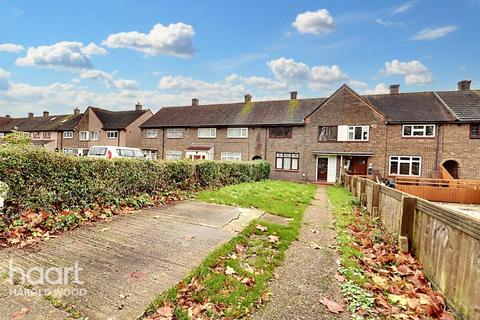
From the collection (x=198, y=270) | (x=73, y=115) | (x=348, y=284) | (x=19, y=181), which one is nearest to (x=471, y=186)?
(x=348, y=284)

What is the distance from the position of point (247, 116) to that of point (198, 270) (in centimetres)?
2762

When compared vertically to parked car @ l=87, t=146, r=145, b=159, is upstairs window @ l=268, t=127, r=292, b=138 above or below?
above

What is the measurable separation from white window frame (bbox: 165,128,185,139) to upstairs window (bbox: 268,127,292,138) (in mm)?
10985

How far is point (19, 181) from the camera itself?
227 inches

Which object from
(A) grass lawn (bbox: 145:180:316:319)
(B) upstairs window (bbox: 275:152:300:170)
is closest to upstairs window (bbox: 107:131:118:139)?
(B) upstairs window (bbox: 275:152:300:170)

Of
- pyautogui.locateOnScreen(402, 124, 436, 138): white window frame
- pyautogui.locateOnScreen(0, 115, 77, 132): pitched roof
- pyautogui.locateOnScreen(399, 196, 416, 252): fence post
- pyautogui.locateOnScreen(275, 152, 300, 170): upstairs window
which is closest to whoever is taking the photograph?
pyautogui.locateOnScreen(399, 196, 416, 252): fence post

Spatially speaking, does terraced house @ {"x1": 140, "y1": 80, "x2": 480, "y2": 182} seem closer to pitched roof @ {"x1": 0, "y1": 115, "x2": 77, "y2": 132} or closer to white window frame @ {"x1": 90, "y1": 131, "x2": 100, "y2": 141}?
white window frame @ {"x1": 90, "y1": 131, "x2": 100, "y2": 141}

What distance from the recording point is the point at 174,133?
111 ft

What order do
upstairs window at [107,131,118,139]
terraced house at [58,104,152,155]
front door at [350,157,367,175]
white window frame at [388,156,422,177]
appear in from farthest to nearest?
upstairs window at [107,131,118,139]
terraced house at [58,104,152,155]
front door at [350,157,367,175]
white window frame at [388,156,422,177]

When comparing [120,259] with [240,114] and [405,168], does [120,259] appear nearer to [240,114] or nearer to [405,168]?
[405,168]

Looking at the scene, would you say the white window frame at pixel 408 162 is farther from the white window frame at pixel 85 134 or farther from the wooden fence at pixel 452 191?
the white window frame at pixel 85 134

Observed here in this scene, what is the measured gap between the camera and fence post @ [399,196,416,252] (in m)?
5.26

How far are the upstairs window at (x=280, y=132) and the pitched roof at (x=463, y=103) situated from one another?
1374 centimetres

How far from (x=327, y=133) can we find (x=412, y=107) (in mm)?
7726
